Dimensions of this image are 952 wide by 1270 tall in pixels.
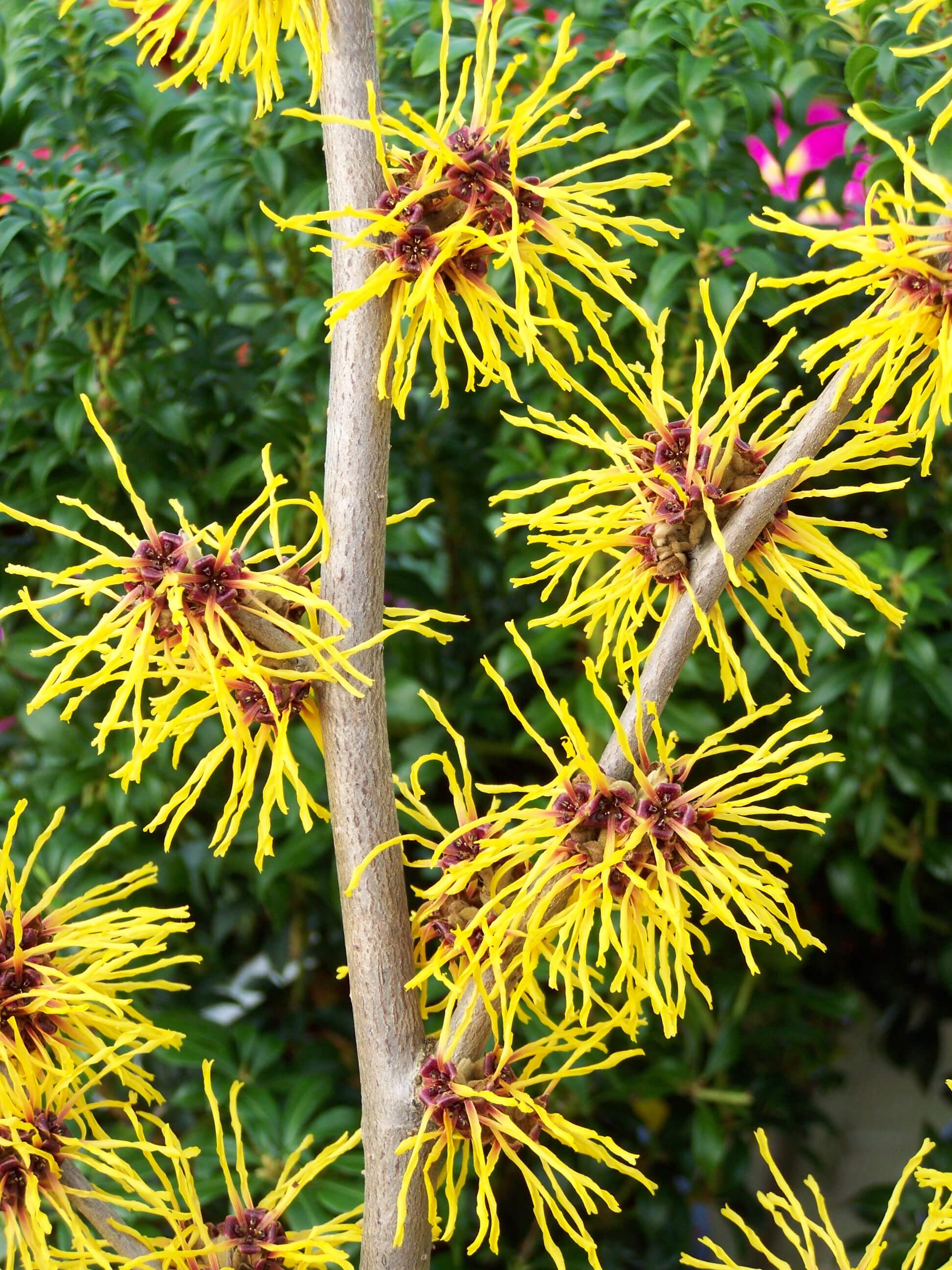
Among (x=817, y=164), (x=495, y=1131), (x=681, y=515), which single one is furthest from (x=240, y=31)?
(x=817, y=164)

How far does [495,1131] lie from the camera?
0.40 meters

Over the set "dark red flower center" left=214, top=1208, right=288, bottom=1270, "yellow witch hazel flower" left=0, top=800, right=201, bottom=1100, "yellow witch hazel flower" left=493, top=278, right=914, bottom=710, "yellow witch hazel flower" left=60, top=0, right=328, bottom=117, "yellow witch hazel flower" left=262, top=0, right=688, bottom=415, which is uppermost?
"yellow witch hazel flower" left=60, top=0, right=328, bottom=117

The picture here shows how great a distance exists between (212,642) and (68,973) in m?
0.13

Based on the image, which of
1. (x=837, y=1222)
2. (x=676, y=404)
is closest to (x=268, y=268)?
(x=676, y=404)

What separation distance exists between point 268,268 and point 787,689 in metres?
0.46

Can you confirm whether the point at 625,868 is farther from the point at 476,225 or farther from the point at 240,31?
the point at 240,31

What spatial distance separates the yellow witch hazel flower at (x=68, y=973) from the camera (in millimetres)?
400

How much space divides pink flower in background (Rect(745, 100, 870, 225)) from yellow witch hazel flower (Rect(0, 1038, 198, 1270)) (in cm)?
59

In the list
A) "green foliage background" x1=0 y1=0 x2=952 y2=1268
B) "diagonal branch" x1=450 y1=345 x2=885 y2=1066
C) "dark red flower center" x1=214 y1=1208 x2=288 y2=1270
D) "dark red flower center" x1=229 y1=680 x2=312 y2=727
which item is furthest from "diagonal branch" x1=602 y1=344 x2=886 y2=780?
"green foliage background" x1=0 y1=0 x2=952 y2=1268

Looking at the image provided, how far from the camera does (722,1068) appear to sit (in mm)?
842

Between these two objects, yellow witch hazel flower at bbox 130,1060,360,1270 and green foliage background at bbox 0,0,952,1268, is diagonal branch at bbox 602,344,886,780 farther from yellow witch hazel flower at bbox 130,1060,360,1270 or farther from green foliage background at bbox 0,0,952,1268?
green foliage background at bbox 0,0,952,1268

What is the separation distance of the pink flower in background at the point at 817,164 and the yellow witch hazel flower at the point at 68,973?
1.78ft

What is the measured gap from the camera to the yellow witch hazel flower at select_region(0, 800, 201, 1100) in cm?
40

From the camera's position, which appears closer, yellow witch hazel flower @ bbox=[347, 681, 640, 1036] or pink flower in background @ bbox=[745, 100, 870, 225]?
yellow witch hazel flower @ bbox=[347, 681, 640, 1036]
